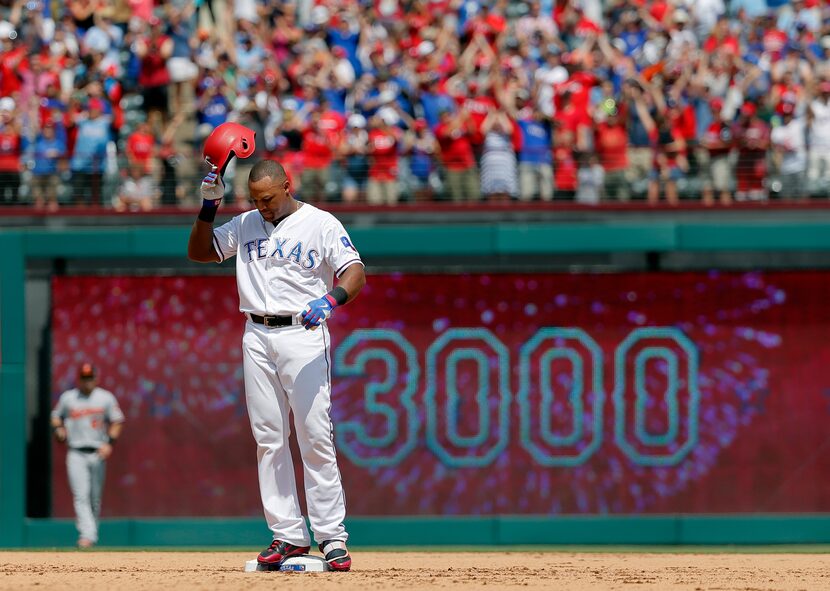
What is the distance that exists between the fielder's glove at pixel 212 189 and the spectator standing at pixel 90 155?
6.25 metres

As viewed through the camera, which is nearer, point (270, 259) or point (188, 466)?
point (270, 259)

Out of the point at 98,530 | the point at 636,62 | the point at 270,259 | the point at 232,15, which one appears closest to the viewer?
the point at 270,259

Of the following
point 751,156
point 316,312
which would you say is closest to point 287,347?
point 316,312

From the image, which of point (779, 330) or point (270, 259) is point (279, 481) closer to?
point (270, 259)

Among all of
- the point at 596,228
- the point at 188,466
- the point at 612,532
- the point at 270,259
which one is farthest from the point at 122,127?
the point at 270,259

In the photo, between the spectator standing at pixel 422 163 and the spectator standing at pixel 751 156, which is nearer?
the spectator standing at pixel 751 156

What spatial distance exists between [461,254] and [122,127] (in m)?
3.34

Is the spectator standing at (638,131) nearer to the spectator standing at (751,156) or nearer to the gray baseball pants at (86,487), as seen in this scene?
the spectator standing at (751,156)

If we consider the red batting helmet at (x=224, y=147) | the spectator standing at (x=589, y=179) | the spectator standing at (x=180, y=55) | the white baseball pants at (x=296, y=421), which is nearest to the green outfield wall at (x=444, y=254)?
the spectator standing at (x=589, y=179)

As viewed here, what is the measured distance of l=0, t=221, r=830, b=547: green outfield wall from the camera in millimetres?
13695

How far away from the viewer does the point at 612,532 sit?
13.8 metres

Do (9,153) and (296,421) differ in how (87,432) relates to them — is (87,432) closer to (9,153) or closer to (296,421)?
(9,153)

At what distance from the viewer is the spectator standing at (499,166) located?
1360 centimetres

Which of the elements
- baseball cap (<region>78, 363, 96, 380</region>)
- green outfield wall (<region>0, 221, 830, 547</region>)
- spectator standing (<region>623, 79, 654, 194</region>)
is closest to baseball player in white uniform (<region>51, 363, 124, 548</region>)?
baseball cap (<region>78, 363, 96, 380</region>)
